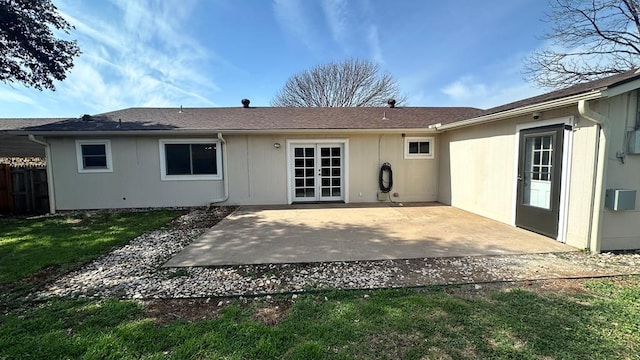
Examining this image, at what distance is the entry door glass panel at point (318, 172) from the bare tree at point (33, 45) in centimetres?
827

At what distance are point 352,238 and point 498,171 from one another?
397 cm

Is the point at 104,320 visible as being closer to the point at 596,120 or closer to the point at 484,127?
the point at 596,120

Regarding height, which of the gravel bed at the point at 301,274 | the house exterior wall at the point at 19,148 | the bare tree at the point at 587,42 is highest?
the bare tree at the point at 587,42

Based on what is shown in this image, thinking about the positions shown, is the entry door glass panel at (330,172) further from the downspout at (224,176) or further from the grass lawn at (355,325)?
the grass lawn at (355,325)

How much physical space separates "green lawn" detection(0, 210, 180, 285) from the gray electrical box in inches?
314

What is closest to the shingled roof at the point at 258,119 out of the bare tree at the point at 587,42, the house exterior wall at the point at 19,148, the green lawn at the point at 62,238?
the green lawn at the point at 62,238

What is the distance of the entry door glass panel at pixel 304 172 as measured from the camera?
8.84 m

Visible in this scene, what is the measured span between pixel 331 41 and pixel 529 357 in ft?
50.4

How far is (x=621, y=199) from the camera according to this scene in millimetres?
4066

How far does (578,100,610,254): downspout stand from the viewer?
13.2 feet

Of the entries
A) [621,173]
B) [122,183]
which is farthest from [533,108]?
[122,183]

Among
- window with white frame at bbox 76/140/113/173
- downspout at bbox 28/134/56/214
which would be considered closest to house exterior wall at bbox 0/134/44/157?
downspout at bbox 28/134/56/214

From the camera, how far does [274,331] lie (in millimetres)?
2246

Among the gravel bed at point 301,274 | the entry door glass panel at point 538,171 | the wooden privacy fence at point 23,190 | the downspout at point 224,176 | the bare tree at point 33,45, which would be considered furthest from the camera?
the downspout at point 224,176
